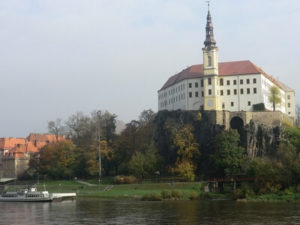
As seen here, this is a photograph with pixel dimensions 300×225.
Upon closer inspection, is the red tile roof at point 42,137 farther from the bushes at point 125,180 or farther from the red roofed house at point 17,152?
the bushes at point 125,180

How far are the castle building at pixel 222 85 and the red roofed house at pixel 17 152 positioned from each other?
34.6 metres

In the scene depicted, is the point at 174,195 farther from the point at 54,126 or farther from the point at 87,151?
the point at 54,126

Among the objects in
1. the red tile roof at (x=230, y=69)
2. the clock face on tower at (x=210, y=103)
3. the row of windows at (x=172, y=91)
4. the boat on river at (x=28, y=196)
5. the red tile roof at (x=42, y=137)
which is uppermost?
the red tile roof at (x=230, y=69)

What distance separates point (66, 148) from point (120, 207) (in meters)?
47.5

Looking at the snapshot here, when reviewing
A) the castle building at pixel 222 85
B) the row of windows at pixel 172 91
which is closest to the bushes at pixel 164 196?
the castle building at pixel 222 85

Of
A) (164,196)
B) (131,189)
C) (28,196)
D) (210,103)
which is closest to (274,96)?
(210,103)

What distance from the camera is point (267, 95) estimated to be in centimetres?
10506

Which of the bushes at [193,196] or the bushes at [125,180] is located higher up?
the bushes at [125,180]

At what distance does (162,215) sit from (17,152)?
80045 mm

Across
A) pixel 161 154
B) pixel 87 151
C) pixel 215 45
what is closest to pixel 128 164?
pixel 161 154

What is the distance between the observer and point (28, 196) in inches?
3351

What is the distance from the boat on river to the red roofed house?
107ft

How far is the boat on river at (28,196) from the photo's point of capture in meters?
82.8

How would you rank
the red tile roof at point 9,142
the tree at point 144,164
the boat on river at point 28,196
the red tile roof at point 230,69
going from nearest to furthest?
the boat on river at point 28,196, the tree at point 144,164, the red tile roof at point 230,69, the red tile roof at point 9,142
